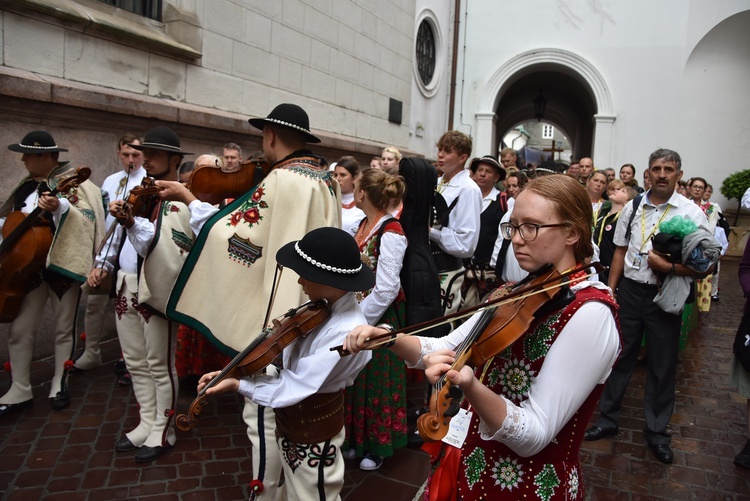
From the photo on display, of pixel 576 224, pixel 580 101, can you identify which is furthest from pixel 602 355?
pixel 580 101

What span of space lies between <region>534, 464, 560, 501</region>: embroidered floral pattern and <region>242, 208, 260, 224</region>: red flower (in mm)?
2098

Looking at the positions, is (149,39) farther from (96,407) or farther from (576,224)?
(576,224)

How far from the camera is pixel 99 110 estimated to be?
5.92 m

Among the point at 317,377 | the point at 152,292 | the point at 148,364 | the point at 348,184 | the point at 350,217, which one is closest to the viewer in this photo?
the point at 317,377

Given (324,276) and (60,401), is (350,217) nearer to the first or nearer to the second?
(60,401)

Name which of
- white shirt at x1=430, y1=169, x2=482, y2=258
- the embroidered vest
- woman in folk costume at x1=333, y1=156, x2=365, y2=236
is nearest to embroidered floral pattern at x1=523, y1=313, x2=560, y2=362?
the embroidered vest

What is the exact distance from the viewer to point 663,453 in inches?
162

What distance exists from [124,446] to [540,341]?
338 centimetres

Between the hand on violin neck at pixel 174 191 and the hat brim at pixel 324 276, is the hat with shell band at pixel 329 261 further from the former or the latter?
the hand on violin neck at pixel 174 191

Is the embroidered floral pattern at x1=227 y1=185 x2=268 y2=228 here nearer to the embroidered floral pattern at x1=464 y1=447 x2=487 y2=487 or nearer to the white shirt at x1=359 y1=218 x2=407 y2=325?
the white shirt at x1=359 y1=218 x2=407 y2=325

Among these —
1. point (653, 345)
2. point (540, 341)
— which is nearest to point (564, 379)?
point (540, 341)

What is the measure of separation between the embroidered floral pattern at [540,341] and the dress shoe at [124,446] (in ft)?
10.9

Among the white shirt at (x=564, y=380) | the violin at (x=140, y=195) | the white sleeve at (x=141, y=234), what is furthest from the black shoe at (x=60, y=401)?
the white shirt at (x=564, y=380)

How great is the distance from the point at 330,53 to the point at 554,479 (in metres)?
9.02
